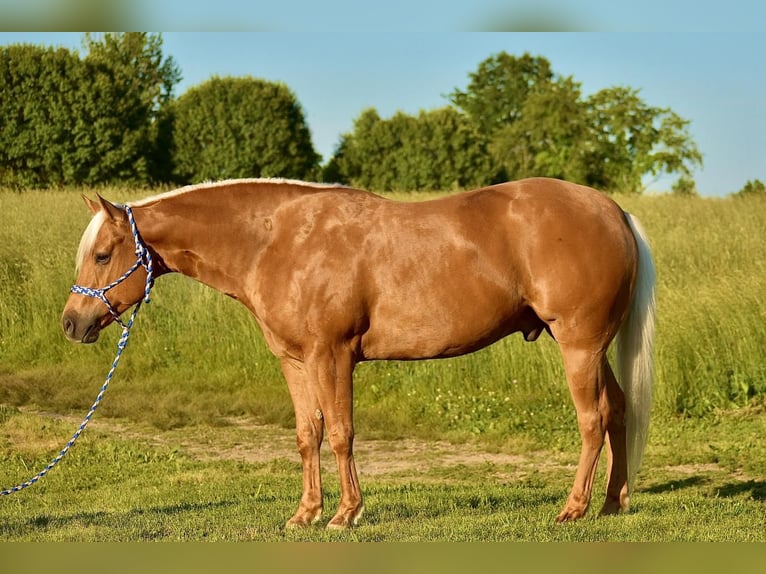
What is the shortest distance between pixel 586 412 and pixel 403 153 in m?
A: 20.8

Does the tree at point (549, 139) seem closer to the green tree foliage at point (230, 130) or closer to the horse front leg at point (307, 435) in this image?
the green tree foliage at point (230, 130)

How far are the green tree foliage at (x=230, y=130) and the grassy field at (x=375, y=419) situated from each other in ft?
22.2

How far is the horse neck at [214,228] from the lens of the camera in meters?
5.34

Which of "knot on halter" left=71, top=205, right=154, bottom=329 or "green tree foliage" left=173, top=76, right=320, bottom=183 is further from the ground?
"green tree foliage" left=173, top=76, right=320, bottom=183

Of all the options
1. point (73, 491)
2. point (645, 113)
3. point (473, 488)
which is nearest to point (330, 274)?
point (473, 488)

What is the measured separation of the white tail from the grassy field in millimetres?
466

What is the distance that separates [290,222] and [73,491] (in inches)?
142

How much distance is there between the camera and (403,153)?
25625mm

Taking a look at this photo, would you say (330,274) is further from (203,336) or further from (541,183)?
(203,336)

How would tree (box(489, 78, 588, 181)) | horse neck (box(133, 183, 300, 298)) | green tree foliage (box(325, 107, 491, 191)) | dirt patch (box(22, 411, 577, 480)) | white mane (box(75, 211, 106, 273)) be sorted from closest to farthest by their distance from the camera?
white mane (box(75, 211, 106, 273))
horse neck (box(133, 183, 300, 298))
dirt patch (box(22, 411, 577, 480))
green tree foliage (box(325, 107, 491, 191))
tree (box(489, 78, 588, 181))

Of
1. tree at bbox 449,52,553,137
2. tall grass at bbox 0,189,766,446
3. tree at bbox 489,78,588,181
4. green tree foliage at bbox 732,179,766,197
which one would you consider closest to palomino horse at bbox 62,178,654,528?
tall grass at bbox 0,189,766,446

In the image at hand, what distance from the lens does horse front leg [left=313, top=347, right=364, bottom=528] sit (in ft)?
Result: 16.8

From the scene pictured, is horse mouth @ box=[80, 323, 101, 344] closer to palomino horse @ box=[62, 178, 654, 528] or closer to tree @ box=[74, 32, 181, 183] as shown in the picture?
palomino horse @ box=[62, 178, 654, 528]

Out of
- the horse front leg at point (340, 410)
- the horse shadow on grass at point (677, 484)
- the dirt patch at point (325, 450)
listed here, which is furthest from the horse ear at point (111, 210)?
the horse shadow on grass at point (677, 484)
